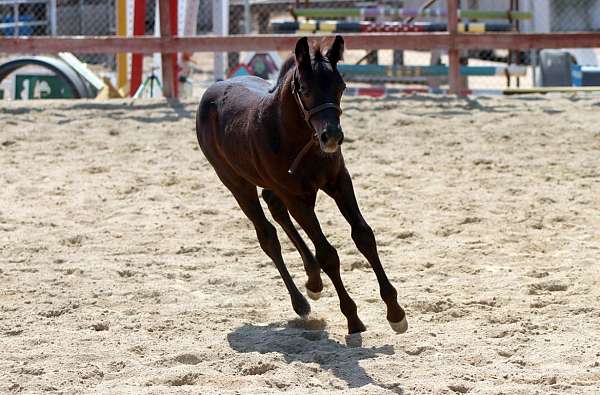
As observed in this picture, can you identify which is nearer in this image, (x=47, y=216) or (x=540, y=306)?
(x=540, y=306)

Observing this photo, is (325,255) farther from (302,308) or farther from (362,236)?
(302,308)

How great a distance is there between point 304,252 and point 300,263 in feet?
3.32

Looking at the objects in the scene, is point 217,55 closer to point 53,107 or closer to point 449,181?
point 53,107

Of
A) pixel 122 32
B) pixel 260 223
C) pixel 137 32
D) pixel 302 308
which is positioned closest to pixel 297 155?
pixel 302 308

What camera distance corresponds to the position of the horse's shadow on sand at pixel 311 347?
14.7 feet

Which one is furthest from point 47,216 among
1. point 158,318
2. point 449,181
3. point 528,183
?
point 528,183

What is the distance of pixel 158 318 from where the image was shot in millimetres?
5473

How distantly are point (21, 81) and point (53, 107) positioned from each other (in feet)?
7.74

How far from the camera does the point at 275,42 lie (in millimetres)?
12602

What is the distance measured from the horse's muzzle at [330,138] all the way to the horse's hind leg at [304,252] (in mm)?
1296

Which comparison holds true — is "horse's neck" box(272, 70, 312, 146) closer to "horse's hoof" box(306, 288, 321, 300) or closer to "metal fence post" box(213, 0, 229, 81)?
"horse's hoof" box(306, 288, 321, 300)

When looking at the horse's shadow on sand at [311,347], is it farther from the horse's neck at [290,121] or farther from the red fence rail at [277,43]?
the red fence rail at [277,43]

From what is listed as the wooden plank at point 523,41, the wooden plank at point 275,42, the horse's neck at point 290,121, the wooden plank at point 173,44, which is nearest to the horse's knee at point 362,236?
the horse's neck at point 290,121

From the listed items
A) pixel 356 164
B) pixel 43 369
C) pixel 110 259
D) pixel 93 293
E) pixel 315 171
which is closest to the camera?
pixel 43 369
